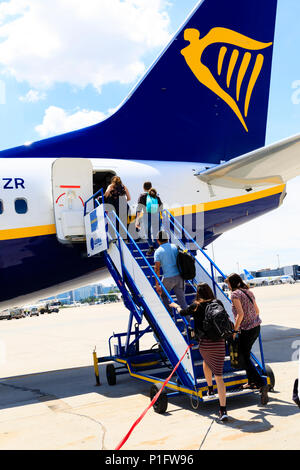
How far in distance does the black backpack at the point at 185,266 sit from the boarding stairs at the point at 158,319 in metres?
0.48

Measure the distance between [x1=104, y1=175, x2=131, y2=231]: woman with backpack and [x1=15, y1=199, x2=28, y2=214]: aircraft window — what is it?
1976mm

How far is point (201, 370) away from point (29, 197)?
5.87m

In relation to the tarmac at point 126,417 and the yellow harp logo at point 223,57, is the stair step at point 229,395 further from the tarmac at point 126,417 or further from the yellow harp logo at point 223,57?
the yellow harp logo at point 223,57

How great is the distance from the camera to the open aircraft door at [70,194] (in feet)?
34.6

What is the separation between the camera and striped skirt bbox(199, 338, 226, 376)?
6.41 m

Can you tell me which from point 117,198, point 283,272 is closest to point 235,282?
point 117,198

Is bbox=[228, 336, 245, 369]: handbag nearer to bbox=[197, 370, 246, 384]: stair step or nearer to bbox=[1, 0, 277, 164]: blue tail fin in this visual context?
bbox=[197, 370, 246, 384]: stair step

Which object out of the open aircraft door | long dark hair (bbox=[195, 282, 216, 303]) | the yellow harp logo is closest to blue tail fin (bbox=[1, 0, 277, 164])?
the yellow harp logo

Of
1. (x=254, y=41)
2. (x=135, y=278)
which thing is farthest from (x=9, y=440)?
(x=254, y=41)

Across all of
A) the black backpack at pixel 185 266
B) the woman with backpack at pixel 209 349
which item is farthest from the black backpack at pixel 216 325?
the black backpack at pixel 185 266

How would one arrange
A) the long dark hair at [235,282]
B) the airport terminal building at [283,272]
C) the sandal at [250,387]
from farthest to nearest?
the airport terminal building at [283,272] → the long dark hair at [235,282] → the sandal at [250,387]

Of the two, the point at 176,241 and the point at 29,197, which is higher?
the point at 29,197

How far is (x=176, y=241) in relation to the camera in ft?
32.0
